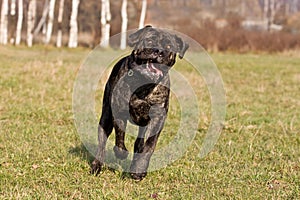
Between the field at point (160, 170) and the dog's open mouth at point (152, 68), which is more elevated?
the dog's open mouth at point (152, 68)

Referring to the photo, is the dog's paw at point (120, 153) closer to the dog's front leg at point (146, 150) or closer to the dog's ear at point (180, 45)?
the dog's front leg at point (146, 150)

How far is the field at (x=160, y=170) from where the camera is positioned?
16.9ft

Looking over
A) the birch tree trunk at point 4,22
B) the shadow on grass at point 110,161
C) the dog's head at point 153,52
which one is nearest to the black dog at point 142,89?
the dog's head at point 153,52

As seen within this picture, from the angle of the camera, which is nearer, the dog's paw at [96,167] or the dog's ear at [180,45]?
the dog's ear at [180,45]

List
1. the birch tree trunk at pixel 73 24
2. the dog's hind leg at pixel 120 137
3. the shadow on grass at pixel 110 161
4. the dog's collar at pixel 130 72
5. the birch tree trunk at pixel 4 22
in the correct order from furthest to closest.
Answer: the birch tree trunk at pixel 73 24 → the birch tree trunk at pixel 4 22 → the shadow on grass at pixel 110 161 → the dog's hind leg at pixel 120 137 → the dog's collar at pixel 130 72

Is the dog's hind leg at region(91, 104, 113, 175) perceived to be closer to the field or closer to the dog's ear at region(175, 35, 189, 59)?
the field

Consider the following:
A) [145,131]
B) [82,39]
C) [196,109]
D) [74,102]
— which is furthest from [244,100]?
[82,39]

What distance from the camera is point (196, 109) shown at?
10.9 meters

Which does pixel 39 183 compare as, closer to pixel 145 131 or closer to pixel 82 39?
pixel 145 131

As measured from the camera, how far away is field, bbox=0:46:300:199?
5.15 metres

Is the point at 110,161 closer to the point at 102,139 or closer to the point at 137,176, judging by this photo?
the point at 102,139

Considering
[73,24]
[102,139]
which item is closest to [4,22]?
[73,24]

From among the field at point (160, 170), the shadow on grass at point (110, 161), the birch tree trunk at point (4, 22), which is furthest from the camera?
the birch tree trunk at point (4, 22)

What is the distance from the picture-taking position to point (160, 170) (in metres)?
5.98
